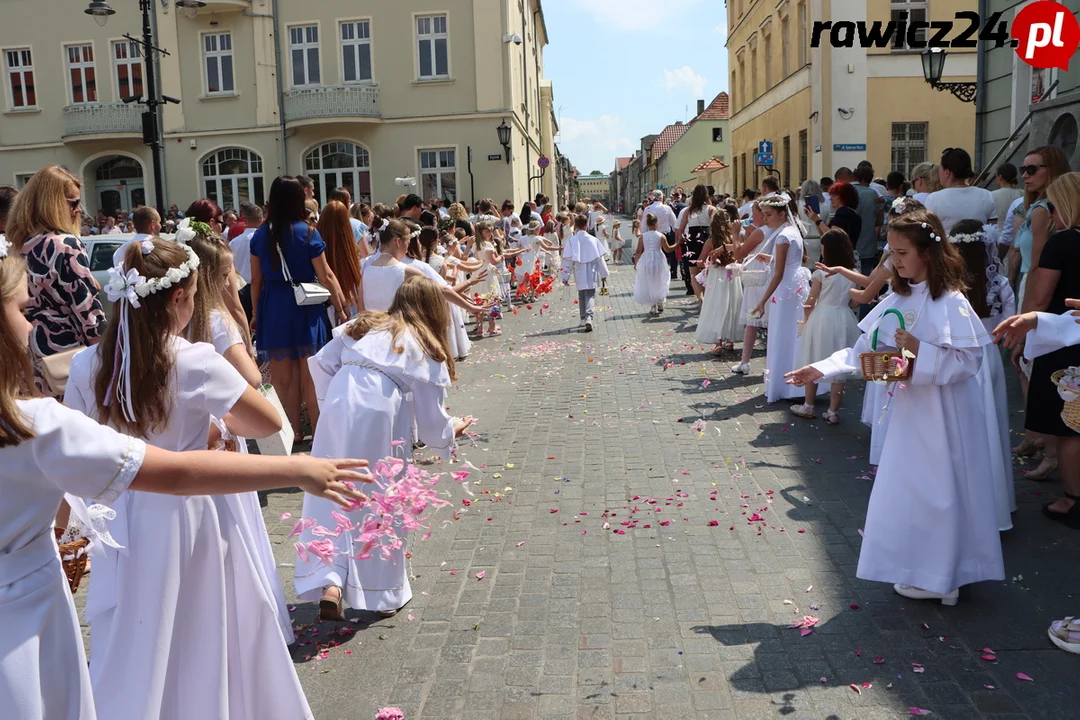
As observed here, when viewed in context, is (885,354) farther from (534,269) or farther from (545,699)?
(534,269)

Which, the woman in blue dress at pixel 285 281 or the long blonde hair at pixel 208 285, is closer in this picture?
the long blonde hair at pixel 208 285

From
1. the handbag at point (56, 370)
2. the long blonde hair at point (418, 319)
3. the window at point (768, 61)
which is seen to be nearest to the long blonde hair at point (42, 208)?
the handbag at point (56, 370)

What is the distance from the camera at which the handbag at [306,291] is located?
7.19 m

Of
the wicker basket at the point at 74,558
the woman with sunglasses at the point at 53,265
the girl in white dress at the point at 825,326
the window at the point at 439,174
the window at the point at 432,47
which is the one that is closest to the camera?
the wicker basket at the point at 74,558

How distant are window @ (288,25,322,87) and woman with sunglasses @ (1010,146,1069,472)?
27.7 m

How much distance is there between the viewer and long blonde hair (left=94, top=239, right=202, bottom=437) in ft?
9.59

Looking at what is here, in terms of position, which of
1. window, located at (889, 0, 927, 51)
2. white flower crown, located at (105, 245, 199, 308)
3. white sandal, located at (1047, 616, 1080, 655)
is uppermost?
window, located at (889, 0, 927, 51)

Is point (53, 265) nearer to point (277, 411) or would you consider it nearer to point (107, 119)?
point (277, 411)

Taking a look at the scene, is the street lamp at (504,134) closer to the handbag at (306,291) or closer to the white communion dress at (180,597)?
the handbag at (306,291)

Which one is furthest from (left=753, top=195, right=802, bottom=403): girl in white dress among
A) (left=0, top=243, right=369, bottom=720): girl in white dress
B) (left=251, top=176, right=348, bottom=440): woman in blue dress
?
(left=0, top=243, right=369, bottom=720): girl in white dress

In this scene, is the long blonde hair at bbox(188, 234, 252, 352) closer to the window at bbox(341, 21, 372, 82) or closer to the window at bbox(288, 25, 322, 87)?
the window at bbox(341, 21, 372, 82)

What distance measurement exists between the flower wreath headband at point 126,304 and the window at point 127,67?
32132mm

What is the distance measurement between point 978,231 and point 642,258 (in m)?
11.2

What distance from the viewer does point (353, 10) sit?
30.8 meters
